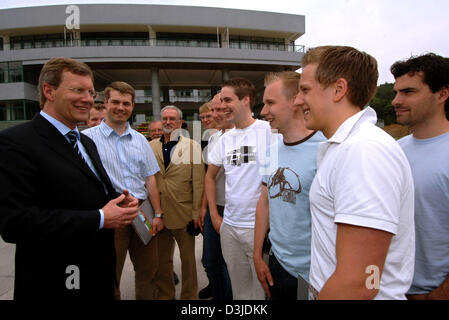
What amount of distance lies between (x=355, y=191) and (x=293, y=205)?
0.78 m

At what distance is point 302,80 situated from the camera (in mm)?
1167

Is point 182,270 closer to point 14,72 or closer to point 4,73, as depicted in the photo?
point 14,72

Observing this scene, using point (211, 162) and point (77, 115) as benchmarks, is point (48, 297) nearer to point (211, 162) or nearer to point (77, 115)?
point (77, 115)

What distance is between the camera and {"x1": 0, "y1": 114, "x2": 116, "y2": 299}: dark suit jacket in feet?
4.31

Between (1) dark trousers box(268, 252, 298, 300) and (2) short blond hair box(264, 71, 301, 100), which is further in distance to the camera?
(2) short blond hair box(264, 71, 301, 100)

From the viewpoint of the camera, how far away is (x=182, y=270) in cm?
294

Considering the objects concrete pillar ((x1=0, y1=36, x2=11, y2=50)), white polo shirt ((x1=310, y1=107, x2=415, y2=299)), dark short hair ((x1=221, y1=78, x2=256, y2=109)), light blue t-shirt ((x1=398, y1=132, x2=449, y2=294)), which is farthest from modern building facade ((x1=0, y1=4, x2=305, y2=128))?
white polo shirt ((x1=310, y1=107, x2=415, y2=299))

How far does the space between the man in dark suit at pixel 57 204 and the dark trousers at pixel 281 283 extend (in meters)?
1.09

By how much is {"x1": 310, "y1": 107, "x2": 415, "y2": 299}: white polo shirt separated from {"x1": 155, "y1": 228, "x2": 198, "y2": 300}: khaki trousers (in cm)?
212

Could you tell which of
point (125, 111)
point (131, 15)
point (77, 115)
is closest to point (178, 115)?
point (125, 111)

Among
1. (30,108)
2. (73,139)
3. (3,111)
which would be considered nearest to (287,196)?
(73,139)

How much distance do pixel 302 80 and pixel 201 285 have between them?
3.07 m

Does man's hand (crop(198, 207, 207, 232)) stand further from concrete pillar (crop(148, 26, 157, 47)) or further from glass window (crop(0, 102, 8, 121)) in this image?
glass window (crop(0, 102, 8, 121))

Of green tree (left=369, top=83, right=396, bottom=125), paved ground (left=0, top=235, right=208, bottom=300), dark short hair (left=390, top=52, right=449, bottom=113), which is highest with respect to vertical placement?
green tree (left=369, top=83, right=396, bottom=125)
